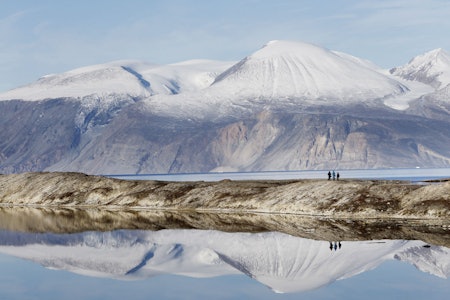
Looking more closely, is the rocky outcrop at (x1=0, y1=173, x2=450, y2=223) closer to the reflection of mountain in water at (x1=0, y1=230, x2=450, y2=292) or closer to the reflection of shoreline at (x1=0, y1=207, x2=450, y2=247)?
the reflection of shoreline at (x1=0, y1=207, x2=450, y2=247)

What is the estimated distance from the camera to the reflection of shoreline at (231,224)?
68188mm

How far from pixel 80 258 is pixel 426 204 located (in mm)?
41842

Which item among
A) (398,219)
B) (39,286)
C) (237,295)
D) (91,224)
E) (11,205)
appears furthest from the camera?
(11,205)

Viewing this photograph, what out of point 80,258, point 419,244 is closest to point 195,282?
point 80,258

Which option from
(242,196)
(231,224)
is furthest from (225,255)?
(242,196)

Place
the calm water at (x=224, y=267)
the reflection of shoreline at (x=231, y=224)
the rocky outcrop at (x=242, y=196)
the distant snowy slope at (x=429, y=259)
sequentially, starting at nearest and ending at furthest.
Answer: the calm water at (x=224, y=267) < the distant snowy slope at (x=429, y=259) < the reflection of shoreline at (x=231, y=224) < the rocky outcrop at (x=242, y=196)

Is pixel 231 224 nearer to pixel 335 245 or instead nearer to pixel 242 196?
pixel 335 245

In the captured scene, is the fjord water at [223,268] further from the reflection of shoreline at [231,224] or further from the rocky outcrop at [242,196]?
the rocky outcrop at [242,196]

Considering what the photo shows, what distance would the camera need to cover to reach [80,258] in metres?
57.8

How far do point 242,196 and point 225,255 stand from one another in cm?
5540

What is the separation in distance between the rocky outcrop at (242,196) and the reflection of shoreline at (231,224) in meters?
4.81

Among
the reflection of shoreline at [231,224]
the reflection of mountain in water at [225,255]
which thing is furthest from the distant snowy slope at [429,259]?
the reflection of shoreline at [231,224]

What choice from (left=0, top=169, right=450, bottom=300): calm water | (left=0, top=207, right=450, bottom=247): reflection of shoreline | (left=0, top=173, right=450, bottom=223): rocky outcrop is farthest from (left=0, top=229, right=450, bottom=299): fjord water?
(left=0, top=173, right=450, bottom=223): rocky outcrop

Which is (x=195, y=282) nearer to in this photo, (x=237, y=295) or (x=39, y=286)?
(x=237, y=295)
